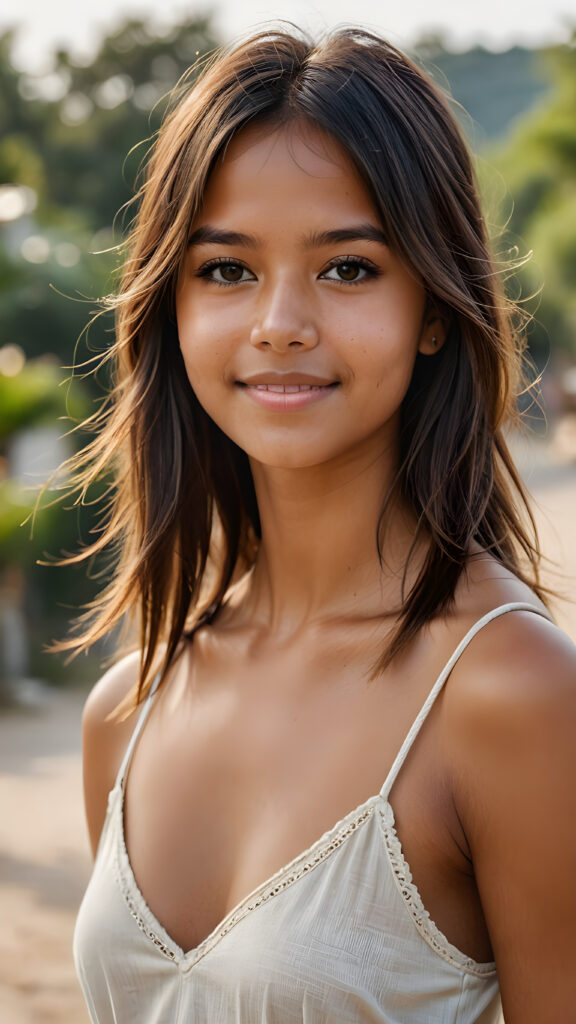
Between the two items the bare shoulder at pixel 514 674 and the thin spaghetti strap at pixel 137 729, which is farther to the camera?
the thin spaghetti strap at pixel 137 729

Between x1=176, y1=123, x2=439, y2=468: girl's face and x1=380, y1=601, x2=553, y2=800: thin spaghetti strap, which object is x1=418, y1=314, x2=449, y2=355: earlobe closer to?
x1=176, y1=123, x2=439, y2=468: girl's face

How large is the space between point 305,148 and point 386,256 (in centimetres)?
16

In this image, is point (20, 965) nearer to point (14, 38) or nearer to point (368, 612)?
point (368, 612)

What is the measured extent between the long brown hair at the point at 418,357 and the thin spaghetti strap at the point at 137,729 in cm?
2

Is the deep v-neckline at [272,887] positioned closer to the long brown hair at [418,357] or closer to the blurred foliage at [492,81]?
the long brown hair at [418,357]

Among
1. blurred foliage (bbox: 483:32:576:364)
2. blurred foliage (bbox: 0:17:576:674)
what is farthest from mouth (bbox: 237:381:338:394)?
blurred foliage (bbox: 483:32:576:364)

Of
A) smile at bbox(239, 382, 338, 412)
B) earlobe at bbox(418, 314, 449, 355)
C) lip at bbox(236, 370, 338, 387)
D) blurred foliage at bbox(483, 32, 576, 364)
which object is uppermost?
blurred foliage at bbox(483, 32, 576, 364)

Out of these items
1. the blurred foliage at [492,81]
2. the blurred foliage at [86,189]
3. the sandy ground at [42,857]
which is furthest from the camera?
the blurred foliage at [492,81]

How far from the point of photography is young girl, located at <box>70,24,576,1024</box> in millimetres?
1311

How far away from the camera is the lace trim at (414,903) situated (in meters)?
1.32

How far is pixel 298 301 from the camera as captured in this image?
4.65 ft

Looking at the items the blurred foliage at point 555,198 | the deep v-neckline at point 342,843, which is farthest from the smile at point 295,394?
the blurred foliage at point 555,198

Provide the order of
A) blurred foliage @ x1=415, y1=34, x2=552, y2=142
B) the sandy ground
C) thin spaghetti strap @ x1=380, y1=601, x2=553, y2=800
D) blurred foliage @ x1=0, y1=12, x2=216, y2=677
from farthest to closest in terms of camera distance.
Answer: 1. blurred foliage @ x1=415, y1=34, x2=552, y2=142
2. blurred foliage @ x1=0, y1=12, x2=216, y2=677
3. the sandy ground
4. thin spaghetti strap @ x1=380, y1=601, x2=553, y2=800

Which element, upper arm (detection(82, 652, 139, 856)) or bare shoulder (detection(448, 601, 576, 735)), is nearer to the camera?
bare shoulder (detection(448, 601, 576, 735))
